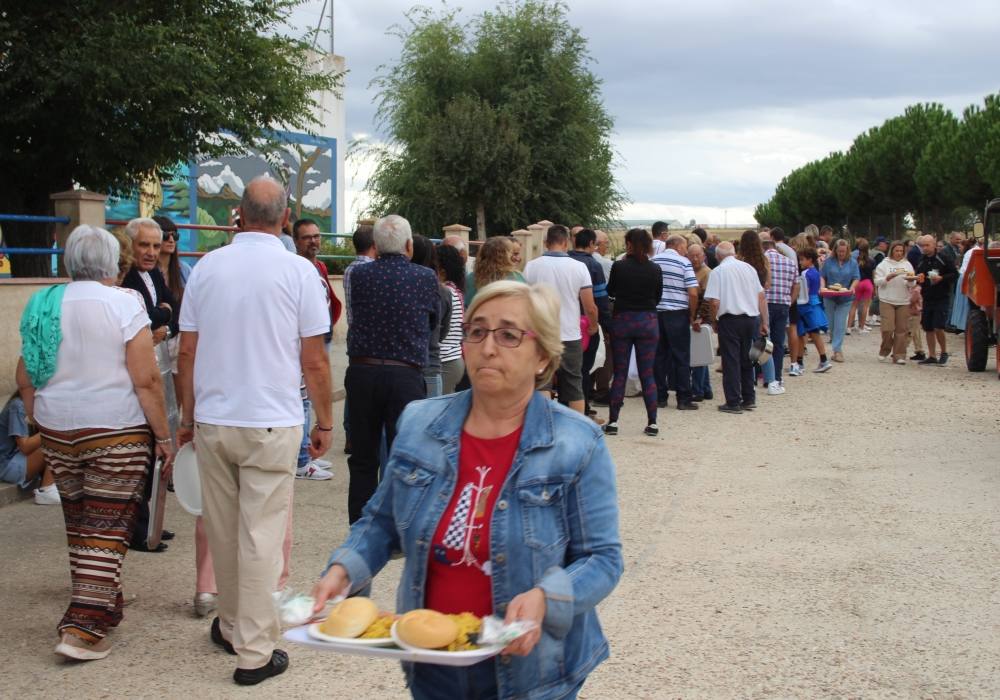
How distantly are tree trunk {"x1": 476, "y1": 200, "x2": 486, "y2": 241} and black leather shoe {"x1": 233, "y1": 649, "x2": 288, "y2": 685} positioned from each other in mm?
34706

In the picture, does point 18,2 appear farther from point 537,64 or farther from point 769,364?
point 537,64

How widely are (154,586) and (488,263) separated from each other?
12.1 ft

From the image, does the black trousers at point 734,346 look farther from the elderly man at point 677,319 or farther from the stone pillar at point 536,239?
the stone pillar at point 536,239

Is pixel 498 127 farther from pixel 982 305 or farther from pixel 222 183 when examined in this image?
pixel 982 305

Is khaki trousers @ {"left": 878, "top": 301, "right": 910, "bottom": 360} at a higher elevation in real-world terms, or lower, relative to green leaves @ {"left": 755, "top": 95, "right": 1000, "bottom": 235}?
lower

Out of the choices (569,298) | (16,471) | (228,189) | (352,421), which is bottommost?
(16,471)

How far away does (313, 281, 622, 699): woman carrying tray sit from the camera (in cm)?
274

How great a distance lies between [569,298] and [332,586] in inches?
312

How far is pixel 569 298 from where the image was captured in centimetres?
1059

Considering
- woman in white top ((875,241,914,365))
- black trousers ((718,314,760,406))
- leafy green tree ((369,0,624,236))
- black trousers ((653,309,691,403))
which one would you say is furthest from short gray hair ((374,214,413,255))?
leafy green tree ((369,0,624,236))

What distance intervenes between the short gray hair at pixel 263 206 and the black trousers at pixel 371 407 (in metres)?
1.72

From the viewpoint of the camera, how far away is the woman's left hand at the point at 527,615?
2.53m

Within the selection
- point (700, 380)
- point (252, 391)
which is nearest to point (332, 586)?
point (252, 391)

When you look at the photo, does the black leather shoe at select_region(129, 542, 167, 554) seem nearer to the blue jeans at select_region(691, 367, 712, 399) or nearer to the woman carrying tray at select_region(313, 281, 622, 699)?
the woman carrying tray at select_region(313, 281, 622, 699)
